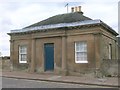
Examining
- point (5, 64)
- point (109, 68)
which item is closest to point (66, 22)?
point (109, 68)

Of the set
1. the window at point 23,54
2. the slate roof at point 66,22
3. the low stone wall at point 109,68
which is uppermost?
the slate roof at point 66,22

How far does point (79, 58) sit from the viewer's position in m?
21.9

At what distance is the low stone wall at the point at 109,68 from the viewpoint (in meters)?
20.8

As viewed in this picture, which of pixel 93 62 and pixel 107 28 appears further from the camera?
pixel 107 28

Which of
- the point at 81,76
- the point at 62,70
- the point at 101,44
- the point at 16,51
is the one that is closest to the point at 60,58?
the point at 62,70

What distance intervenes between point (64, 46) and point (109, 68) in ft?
14.6

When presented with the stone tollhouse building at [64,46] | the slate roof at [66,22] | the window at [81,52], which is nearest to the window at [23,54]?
the stone tollhouse building at [64,46]

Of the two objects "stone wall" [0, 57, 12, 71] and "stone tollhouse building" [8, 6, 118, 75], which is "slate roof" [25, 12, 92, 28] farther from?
"stone wall" [0, 57, 12, 71]

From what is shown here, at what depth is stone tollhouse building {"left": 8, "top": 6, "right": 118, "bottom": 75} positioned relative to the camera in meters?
21.1

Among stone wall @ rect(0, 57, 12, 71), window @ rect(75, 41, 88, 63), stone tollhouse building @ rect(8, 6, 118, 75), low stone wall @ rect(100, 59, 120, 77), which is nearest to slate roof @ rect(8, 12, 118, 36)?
stone tollhouse building @ rect(8, 6, 118, 75)

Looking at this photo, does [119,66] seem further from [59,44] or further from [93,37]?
[59,44]

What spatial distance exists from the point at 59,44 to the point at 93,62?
3748 millimetres

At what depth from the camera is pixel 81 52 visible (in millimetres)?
21734

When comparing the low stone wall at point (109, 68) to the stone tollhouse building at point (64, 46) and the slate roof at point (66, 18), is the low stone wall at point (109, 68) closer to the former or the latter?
the stone tollhouse building at point (64, 46)
